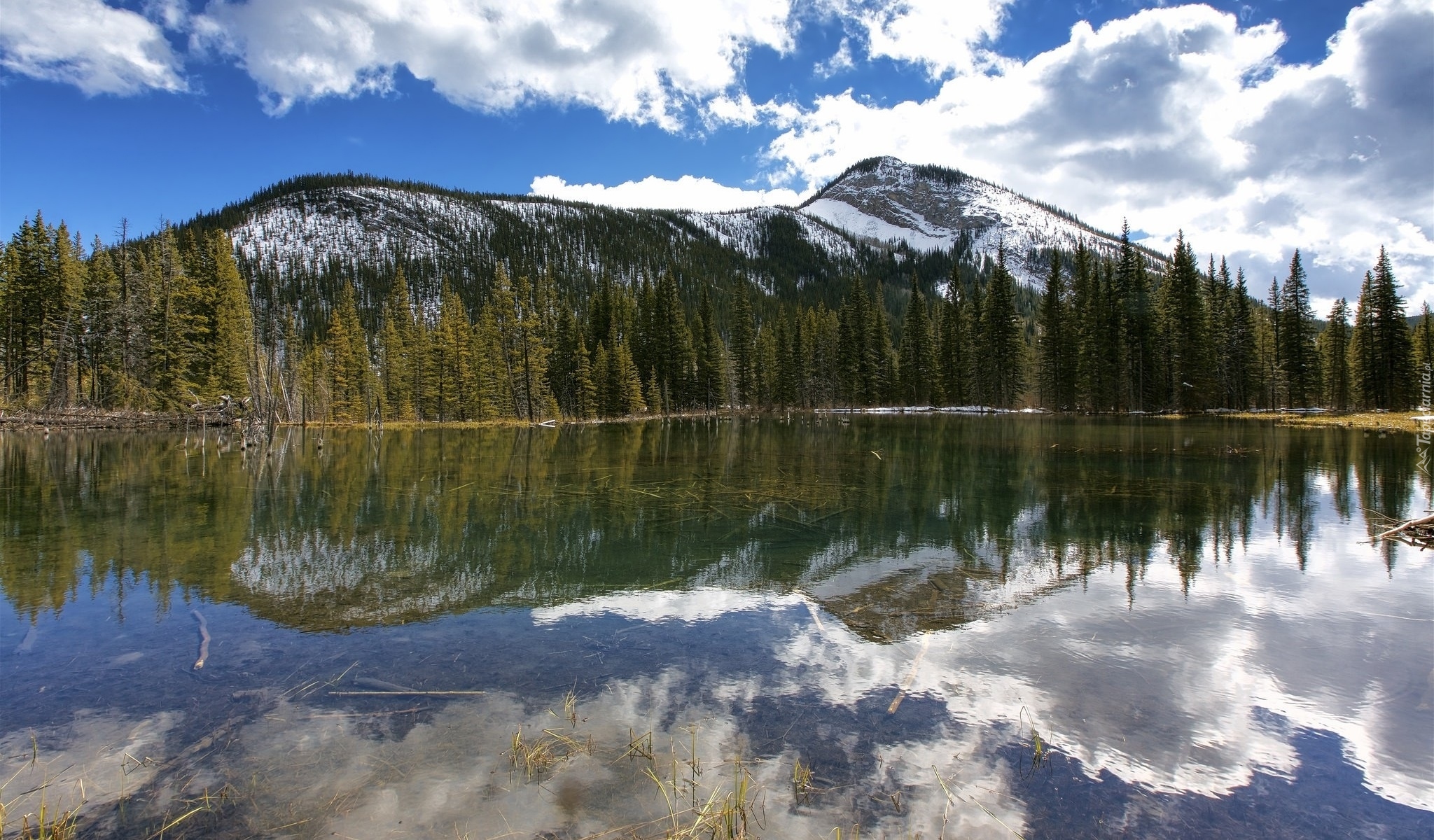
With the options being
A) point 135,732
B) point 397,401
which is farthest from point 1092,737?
point 397,401

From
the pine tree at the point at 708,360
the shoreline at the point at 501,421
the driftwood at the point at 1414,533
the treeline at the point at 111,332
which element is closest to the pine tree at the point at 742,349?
the pine tree at the point at 708,360

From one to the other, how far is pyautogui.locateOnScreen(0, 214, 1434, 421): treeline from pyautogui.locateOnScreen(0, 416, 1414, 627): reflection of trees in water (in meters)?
27.0

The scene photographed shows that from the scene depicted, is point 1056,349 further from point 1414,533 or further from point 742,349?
point 1414,533

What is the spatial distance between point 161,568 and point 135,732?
7068 millimetres

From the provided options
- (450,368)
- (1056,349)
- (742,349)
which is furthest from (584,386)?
(1056,349)

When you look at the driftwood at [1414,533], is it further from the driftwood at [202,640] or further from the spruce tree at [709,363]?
the spruce tree at [709,363]

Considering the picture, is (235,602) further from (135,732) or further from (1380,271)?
(1380,271)

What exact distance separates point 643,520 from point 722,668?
8.57m

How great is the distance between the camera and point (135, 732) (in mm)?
5840

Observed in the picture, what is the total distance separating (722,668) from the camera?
23.8 feet

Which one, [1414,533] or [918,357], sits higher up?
[918,357]

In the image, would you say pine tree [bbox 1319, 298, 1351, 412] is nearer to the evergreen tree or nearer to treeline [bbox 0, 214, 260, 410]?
the evergreen tree

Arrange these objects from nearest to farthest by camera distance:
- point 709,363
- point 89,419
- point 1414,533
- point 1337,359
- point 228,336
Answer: point 1414,533 → point 89,419 → point 228,336 → point 1337,359 → point 709,363

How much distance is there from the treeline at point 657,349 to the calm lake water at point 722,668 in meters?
47.1
